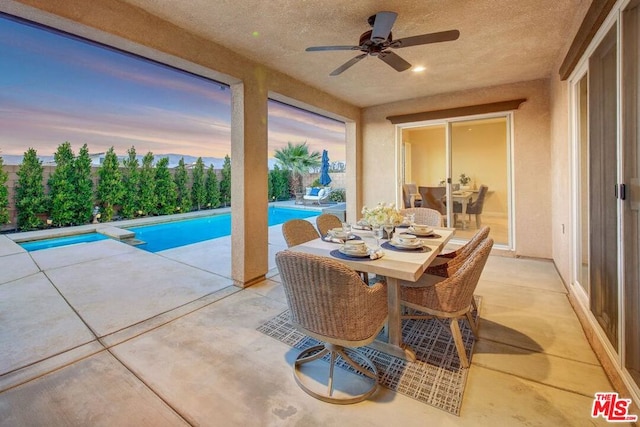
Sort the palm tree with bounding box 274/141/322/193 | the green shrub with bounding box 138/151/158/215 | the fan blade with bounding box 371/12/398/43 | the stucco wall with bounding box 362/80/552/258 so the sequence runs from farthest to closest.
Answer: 1. the palm tree with bounding box 274/141/322/193
2. the green shrub with bounding box 138/151/158/215
3. the stucco wall with bounding box 362/80/552/258
4. the fan blade with bounding box 371/12/398/43

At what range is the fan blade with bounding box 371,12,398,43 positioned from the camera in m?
2.04

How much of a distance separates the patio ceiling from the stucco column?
550 millimetres

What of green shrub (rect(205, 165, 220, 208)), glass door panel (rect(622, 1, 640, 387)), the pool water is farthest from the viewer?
green shrub (rect(205, 165, 220, 208))

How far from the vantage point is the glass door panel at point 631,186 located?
61.2 inches

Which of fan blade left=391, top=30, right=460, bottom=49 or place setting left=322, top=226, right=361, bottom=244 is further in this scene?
place setting left=322, top=226, right=361, bottom=244

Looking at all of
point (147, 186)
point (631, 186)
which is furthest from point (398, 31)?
point (147, 186)

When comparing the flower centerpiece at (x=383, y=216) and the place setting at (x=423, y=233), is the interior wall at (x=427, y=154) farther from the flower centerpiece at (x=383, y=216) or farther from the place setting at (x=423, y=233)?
the flower centerpiece at (x=383, y=216)

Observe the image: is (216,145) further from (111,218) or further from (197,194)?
(111,218)

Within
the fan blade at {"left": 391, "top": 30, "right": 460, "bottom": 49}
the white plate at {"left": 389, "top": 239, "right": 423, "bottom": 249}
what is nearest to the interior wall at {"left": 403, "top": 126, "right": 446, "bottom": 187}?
the fan blade at {"left": 391, "top": 30, "right": 460, "bottom": 49}

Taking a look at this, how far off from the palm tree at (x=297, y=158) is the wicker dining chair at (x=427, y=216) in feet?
36.2

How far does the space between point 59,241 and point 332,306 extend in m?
7.61

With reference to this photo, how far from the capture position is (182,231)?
7812 millimetres

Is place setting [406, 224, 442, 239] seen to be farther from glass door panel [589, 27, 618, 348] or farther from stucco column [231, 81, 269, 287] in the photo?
stucco column [231, 81, 269, 287]

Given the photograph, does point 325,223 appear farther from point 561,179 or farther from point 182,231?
point 182,231
